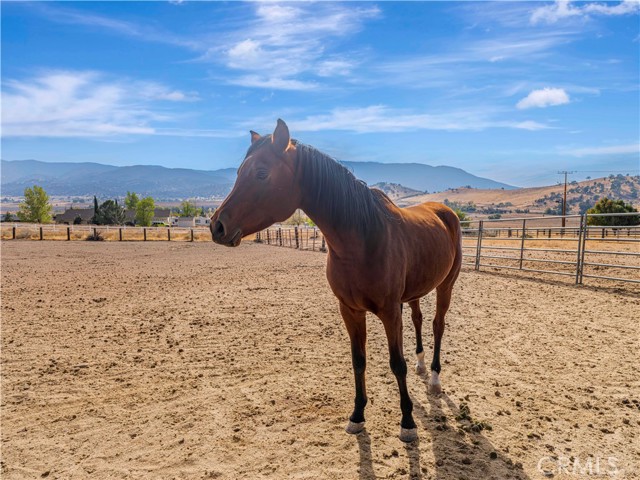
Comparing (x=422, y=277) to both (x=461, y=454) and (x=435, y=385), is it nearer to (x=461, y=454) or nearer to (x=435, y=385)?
(x=435, y=385)

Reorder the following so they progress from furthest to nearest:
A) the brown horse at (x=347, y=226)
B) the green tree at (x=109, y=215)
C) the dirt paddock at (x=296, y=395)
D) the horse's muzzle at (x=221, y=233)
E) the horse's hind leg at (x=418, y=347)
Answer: the green tree at (x=109, y=215) < the horse's hind leg at (x=418, y=347) < the dirt paddock at (x=296, y=395) < the brown horse at (x=347, y=226) < the horse's muzzle at (x=221, y=233)

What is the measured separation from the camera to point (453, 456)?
110 inches

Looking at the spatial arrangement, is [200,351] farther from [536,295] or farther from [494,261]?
[494,261]

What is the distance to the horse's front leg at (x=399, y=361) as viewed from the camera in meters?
2.98

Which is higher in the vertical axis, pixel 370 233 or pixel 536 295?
pixel 370 233

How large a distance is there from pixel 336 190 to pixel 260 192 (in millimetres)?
591

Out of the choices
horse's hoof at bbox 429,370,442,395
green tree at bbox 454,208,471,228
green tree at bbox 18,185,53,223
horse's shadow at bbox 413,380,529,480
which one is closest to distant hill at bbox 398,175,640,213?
green tree at bbox 454,208,471,228

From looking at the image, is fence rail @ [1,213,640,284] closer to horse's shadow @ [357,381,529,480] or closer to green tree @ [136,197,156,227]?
horse's shadow @ [357,381,529,480]

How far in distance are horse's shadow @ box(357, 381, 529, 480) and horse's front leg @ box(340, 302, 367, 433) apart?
0.33 feet

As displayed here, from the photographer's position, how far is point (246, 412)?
11.1ft

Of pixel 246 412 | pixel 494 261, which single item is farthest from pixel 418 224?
pixel 494 261

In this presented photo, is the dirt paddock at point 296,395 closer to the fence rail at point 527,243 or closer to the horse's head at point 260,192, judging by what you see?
the horse's head at point 260,192

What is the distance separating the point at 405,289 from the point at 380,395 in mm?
1105

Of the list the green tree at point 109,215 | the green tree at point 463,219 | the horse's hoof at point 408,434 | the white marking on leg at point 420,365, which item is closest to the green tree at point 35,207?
the green tree at point 109,215
